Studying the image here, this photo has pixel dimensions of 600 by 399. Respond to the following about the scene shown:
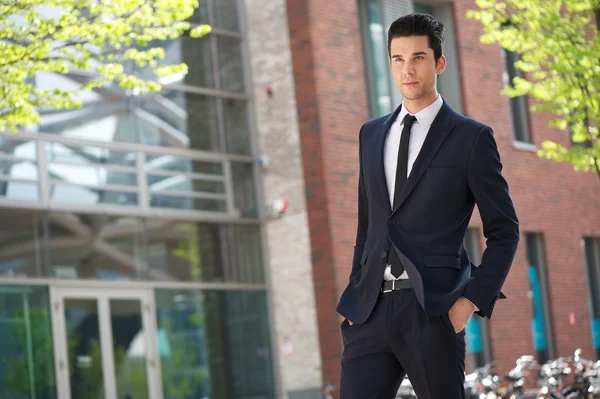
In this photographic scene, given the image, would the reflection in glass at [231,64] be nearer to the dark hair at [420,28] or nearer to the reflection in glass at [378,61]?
the reflection in glass at [378,61]

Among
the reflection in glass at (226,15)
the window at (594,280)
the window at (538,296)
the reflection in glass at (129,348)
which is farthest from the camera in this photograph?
the window at (594,280)

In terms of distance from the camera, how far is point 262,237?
61.7 feet

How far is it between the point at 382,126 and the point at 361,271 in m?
0.56

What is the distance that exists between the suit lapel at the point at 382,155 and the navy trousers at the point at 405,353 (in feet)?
1.18

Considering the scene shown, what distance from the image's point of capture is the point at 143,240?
16875 millimetres

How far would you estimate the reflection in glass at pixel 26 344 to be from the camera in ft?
48.9

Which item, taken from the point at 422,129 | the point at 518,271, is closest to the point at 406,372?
the point at 422,129

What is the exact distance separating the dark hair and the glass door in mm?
11955

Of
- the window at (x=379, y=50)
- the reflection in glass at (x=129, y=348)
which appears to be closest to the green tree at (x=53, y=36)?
the reflection in glass at (x=129, y=348)

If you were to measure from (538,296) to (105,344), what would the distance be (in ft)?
33.2

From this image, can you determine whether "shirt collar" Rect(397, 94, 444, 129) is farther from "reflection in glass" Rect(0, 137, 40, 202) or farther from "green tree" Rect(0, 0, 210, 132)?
"reflection in glass" Rect(0, 137, 40, 202)

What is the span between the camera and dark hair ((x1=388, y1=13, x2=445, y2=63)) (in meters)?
4.11

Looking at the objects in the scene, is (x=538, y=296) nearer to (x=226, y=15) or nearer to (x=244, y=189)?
(x=244, y=189)

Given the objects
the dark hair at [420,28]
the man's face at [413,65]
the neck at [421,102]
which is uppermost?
the dark hair at [420,28]
